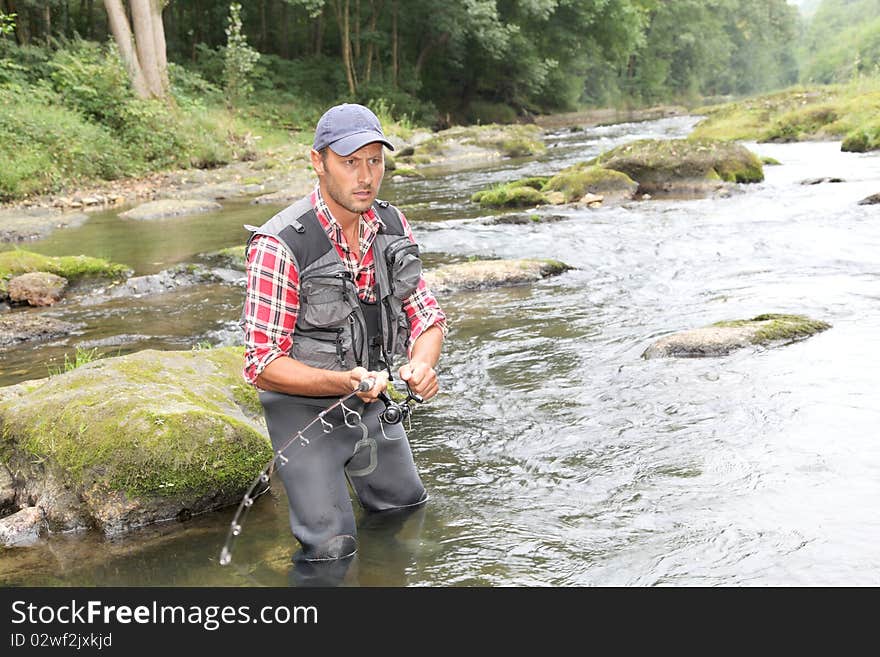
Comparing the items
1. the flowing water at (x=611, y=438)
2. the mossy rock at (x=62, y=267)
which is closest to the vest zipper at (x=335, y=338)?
the flowing water at (x=611, y=438)

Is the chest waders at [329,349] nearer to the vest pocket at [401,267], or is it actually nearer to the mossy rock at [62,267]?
the vest pocket at [401,267]

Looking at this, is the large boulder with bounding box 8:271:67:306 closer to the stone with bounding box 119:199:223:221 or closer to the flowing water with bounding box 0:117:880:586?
the flowing water with bounding box 0:117:880:586

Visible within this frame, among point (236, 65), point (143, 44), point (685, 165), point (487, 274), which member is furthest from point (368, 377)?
point (236, 65)

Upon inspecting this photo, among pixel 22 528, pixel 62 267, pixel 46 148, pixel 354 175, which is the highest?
pixel 46 148

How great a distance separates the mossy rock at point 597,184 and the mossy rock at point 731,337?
9004 millimetres

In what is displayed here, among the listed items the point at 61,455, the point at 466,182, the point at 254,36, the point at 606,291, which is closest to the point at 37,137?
the point at 466,182

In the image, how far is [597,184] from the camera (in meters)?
16.6

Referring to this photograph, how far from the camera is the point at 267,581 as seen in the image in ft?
13.4

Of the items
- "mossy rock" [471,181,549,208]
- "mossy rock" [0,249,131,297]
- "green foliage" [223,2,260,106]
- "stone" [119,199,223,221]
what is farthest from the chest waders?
"green foliage" [223,2,260,106]

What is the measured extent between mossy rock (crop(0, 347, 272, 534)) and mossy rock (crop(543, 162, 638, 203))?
11955mm

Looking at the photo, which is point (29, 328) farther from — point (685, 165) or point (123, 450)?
point (685, 165)

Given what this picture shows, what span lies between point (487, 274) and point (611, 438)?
4843 mm

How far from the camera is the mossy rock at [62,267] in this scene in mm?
10883

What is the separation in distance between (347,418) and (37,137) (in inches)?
751
